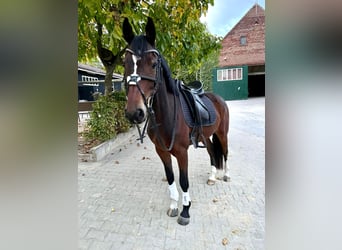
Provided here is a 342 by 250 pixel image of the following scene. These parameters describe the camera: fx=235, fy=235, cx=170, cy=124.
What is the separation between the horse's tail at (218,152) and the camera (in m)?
3.68

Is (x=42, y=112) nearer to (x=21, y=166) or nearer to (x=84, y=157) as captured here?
(x=21, y=166)

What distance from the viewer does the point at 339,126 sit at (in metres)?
0.56

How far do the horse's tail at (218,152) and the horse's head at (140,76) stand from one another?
196 centimetres

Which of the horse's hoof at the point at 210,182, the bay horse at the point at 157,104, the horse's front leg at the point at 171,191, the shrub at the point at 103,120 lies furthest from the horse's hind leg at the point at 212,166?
the shrub at the point at 103,120

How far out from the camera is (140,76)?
186cm

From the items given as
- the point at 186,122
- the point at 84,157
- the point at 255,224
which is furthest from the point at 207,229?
the point at 84,157

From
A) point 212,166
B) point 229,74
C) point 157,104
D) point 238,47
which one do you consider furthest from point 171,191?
point 238,47

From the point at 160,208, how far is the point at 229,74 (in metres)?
19.7

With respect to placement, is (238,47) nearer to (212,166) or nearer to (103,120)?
(103,120)

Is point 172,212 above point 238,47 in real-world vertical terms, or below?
below

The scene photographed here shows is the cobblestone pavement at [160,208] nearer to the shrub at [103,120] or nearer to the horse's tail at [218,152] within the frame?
the horse's tail at [218,152]

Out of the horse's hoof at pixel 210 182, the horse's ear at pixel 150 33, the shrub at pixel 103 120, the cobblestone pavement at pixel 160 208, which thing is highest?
the horse's ear at pixel 150 33

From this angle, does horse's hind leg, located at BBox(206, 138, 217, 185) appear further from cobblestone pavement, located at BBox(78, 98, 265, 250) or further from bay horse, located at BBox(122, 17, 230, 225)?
bay horse, located at BBox(122, 17, 230, 225)

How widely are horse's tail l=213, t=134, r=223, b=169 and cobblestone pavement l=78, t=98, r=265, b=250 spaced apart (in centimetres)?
30
